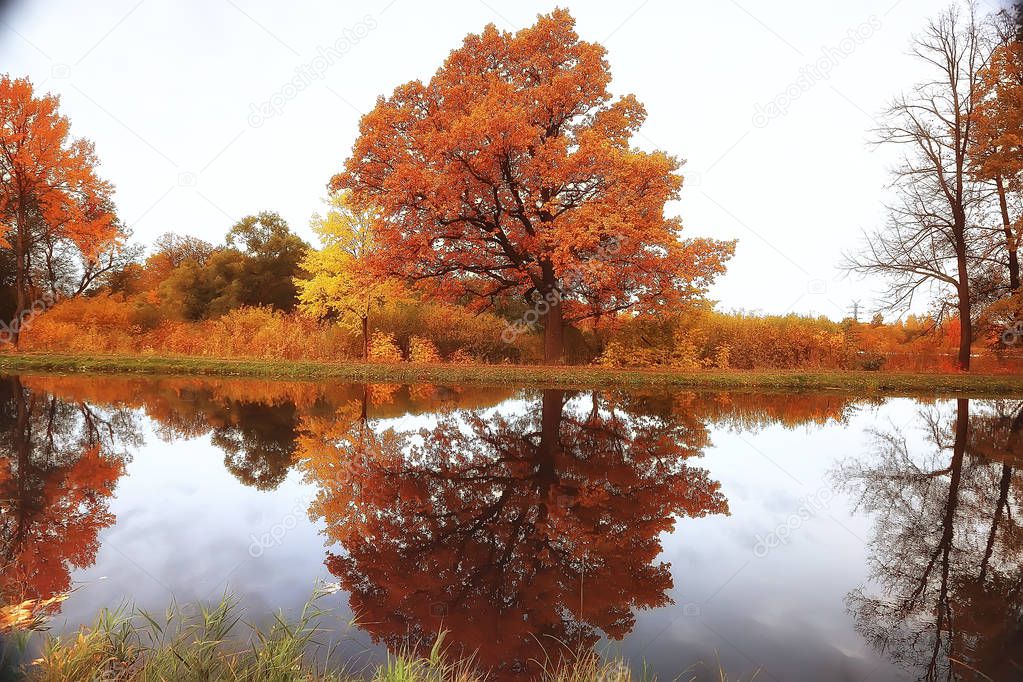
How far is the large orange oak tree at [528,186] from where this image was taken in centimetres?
1766

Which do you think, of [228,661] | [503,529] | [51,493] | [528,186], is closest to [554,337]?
[528,186]

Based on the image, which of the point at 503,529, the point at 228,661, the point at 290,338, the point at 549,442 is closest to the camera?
the point at 228,661

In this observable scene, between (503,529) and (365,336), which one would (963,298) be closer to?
(365,336)

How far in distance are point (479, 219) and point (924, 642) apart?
1757cm

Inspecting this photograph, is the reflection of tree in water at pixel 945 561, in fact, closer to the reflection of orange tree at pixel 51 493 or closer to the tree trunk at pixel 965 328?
the reflection of orange tree at pixel 51 493

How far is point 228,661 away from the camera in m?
2.72

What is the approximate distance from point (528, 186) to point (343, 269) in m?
8.85

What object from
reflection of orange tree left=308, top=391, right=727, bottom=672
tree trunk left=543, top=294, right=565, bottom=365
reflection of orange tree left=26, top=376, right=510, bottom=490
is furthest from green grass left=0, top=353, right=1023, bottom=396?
reflection of orange tree left=308, top=391, right=727, bottom=672

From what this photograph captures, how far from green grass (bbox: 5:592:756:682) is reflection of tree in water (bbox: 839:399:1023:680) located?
1416 millimetres

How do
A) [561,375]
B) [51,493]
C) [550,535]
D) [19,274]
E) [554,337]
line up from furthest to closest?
[19,274] < [554,337] < [561,375] < [51,493] < [550,535]

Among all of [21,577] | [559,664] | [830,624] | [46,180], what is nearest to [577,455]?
[830,624]

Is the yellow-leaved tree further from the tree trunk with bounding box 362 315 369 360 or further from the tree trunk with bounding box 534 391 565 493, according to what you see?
the tree trunk with bounding box 534 391 565 493

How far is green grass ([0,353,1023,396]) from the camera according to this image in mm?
17328

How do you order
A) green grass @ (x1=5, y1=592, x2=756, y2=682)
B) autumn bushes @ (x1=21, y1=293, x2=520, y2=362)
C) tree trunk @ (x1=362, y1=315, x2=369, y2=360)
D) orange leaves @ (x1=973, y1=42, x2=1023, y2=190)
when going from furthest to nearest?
1. tree trunk @ (x1=362, y1=315, x2=369, y2=360)
2. autumn bushes @ (x1=21, y1=293, x2=520, y2=362)
3. orange leaves @ (x1=973, y1=42, x2=1023, y2=190)
4. green grass @ (x1=5, y1=592, x2=756, y2=682)
